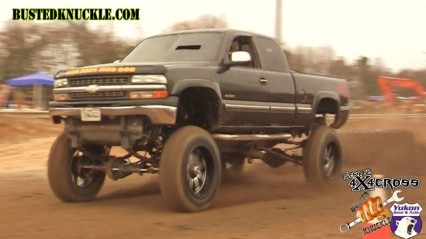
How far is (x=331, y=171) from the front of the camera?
946cm

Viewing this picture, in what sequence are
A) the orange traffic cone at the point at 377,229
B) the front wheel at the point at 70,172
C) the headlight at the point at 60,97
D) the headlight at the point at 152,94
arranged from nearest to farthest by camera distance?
the orange traffic cone at the point at 377,229 < the headlight at the point at 152,94 < the headlight at the point at 60,97 < the front wheel at the point at 70,172

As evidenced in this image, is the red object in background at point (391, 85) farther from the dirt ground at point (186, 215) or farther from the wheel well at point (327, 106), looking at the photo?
the wheel well at point (327, 106)

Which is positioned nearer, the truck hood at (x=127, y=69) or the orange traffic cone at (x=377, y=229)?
the orange traffic cone at (x=377, y=229)

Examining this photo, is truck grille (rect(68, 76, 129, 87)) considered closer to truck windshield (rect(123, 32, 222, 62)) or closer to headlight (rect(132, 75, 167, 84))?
headlight (rect(132, 75, 167, 84))

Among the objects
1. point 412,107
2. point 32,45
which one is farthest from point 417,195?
point 32,45

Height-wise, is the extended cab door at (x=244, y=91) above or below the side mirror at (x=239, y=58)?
below

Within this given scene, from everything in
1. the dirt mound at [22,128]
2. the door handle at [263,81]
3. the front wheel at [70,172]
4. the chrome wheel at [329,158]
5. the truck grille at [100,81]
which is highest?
the truck grille at [100,81]

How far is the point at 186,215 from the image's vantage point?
6.45 m

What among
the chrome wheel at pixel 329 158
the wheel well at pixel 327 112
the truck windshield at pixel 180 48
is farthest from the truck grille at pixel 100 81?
the wheel well at pixel 327 112

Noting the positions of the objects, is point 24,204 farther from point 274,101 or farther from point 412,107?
point 412,107

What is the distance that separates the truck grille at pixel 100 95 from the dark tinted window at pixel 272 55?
8.32ft

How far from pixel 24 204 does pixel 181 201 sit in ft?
7.81

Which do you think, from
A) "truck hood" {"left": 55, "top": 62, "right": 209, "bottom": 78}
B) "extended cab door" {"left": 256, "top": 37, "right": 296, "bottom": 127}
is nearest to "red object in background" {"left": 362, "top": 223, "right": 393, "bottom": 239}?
"truck hood" {"left": 55, "top": 62, "right": 209, "bottom": 78}

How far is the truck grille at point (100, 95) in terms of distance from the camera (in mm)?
6535
